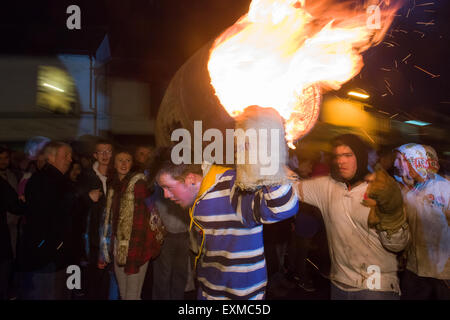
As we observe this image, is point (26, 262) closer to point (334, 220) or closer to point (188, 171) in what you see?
point (188, 171)

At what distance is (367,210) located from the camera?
225cm

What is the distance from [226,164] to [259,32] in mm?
1346

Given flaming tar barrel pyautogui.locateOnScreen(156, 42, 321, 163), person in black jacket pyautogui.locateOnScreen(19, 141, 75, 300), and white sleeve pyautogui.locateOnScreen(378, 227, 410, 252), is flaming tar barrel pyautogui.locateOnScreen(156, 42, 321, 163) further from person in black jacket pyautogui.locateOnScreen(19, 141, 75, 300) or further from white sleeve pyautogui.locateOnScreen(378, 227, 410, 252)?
person in black jacket pyautogui.locateOnScreen(19, 141, 75, 300)

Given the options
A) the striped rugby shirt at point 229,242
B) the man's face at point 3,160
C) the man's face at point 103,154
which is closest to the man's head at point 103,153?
the man's face at point 103,154

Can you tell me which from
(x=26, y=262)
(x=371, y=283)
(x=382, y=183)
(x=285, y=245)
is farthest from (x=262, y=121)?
(x=285, y=245)

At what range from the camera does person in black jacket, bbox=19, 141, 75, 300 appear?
2.87 m

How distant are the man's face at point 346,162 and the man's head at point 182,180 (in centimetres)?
108

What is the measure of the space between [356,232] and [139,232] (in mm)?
2031

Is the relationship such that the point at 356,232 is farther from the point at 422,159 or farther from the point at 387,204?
the point at 422,159

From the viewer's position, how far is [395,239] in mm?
2131

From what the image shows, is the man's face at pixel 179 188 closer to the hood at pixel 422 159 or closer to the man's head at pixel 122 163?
the man's head at pixel 122 163

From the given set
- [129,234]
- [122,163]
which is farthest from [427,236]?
[122,163]

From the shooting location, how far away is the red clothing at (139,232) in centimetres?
309

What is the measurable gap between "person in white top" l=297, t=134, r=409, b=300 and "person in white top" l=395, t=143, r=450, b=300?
28.1 inches
